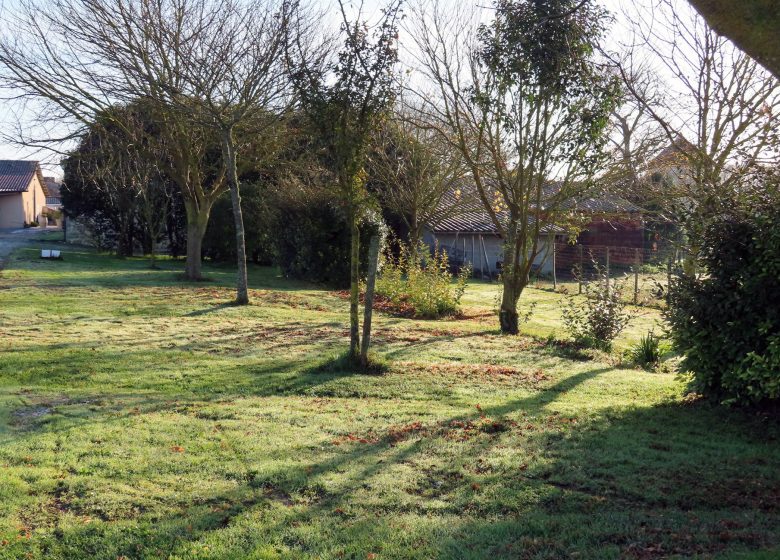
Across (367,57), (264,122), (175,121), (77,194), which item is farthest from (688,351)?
(77,194)

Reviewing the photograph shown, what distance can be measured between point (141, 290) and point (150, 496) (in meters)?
13.8

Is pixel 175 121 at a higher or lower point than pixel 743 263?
higher

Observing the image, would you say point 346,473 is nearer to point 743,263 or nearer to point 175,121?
point 743,263

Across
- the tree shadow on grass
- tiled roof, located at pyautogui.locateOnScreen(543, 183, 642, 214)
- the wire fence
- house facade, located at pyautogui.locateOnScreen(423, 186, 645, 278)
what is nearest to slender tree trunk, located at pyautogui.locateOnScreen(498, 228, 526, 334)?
tiled roof, located at pyautogui.locateOnScreen(543, 183, 642, 214)

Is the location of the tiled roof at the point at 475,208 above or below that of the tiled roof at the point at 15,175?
below

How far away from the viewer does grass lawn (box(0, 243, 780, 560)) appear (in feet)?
13.5

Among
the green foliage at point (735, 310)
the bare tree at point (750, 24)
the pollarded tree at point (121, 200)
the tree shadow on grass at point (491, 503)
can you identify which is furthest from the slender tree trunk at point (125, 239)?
the bare tree at point (750, 24)

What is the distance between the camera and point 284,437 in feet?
20.2

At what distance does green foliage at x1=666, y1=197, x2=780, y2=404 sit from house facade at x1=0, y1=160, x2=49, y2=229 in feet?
167

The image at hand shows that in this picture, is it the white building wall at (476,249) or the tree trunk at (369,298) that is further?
the white building wall at (476,249)

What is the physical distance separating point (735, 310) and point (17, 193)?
53.8 meters

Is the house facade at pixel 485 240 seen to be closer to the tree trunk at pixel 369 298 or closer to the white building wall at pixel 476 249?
the white building wall at pixel 476 249

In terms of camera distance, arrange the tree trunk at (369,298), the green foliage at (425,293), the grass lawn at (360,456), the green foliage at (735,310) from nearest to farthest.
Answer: the grass lawn at (360,456)
the green foliage at (735,310)
the tree trunk at (369,298)
the green foliage at (425,293)

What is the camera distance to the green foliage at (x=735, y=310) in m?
6.49
